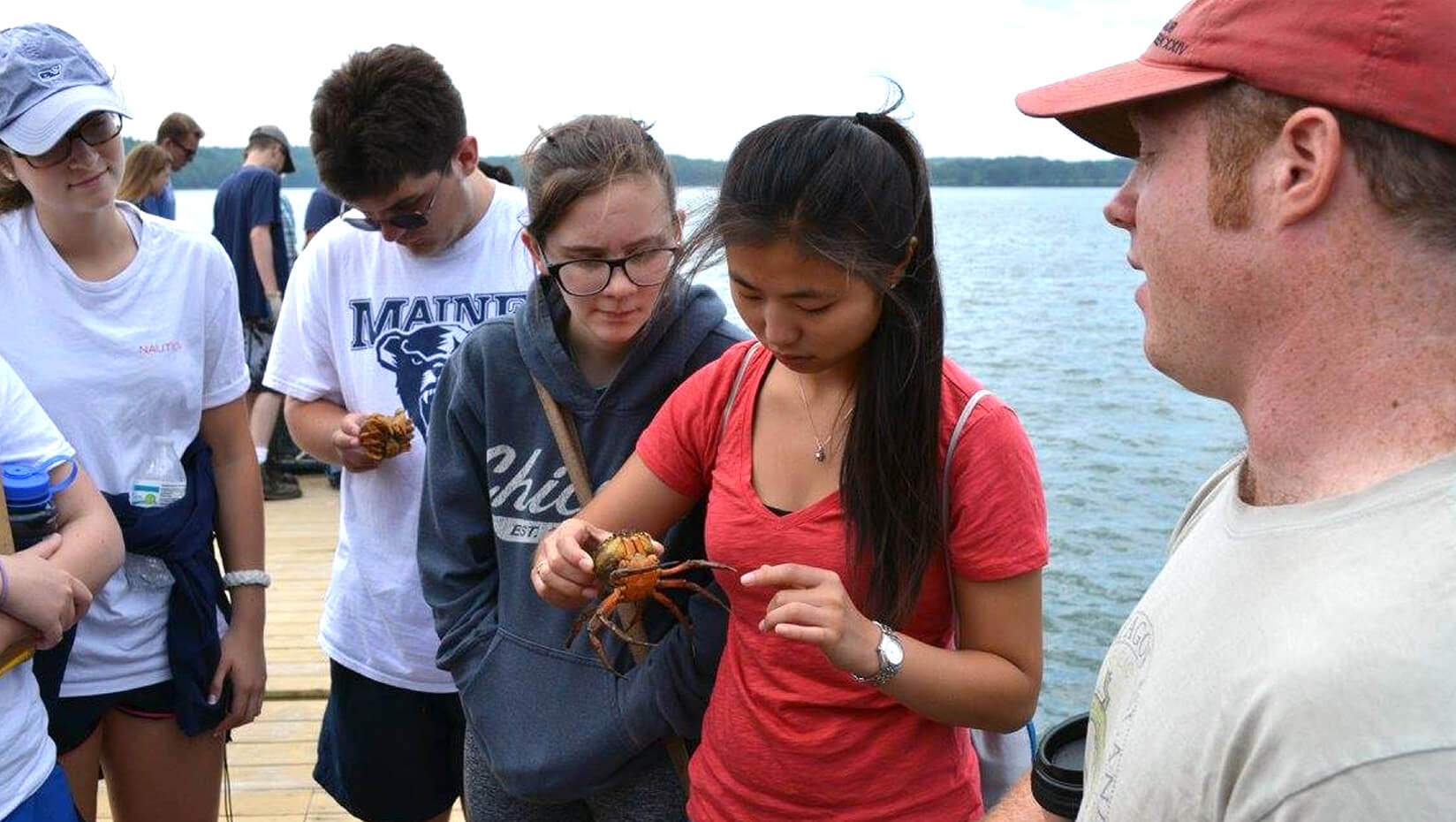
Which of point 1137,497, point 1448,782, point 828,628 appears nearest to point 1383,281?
point 1448,782

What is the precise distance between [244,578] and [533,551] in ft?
2.85

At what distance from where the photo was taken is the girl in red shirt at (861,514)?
1.86 metres

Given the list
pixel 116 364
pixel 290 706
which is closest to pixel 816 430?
pixel 116 364

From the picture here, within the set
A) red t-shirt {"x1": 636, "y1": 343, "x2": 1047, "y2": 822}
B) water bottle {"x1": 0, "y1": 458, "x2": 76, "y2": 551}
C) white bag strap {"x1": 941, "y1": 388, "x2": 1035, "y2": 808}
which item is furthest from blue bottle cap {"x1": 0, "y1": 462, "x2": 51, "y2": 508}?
white bag strap {"x1": 941, "y1": 388, "x2": 1035, "y2": 808}

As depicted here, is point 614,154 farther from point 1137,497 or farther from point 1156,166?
point 1137,497

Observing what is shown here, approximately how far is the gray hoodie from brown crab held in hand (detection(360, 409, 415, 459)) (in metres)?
0.27

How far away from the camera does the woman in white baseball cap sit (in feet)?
8.21

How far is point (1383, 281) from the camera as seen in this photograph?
3.53 ft

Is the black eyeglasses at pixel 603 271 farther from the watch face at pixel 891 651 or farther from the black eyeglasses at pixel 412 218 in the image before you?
the watch face at pixel 891 651

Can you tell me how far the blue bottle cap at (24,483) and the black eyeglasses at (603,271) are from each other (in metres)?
0.92

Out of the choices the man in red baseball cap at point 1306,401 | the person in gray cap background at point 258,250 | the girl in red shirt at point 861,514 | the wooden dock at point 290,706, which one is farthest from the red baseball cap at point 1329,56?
the person in gray cap background at point 258,250

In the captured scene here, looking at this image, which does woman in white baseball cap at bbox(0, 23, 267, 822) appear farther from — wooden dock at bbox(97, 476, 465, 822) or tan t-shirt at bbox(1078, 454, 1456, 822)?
tan t-shirt at bbox(1078, 454, 1456, 822)

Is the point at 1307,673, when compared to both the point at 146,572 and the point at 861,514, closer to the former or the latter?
the point at 861,514

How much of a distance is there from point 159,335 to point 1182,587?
6.85 ft
